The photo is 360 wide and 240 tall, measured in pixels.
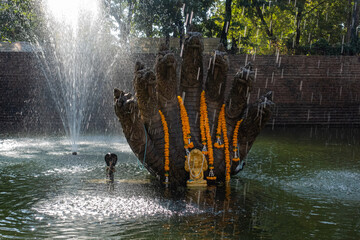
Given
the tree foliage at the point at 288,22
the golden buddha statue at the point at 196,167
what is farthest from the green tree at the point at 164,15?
the golden buddha statue at the point at 196,167

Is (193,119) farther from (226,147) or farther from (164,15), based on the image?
(164,15)

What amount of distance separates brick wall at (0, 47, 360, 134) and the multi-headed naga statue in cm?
1058

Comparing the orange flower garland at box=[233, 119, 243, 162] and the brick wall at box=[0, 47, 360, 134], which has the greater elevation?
the brick wall at box=[0, 47, 360, 134]

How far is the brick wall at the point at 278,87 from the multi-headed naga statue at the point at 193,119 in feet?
34.7

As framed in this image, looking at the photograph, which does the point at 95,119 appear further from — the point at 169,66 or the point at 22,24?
the point at 169,66

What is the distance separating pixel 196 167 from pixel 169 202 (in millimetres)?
776

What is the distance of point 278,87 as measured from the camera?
17.2 metres

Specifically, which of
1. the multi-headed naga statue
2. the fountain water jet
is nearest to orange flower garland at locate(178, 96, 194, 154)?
the multi-headed naga statue

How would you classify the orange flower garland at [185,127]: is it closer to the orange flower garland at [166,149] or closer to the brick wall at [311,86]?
the orange flower garland at [166,149]

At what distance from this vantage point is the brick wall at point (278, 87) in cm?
1633

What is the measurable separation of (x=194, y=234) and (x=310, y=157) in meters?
4.96

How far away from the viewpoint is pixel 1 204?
443 centimetres

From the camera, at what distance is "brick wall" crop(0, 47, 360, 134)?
1633 cm

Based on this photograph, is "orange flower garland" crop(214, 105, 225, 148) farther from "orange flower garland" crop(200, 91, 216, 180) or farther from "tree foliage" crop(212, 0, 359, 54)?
"tree foliage" crop(212, 0, 359, 54)
